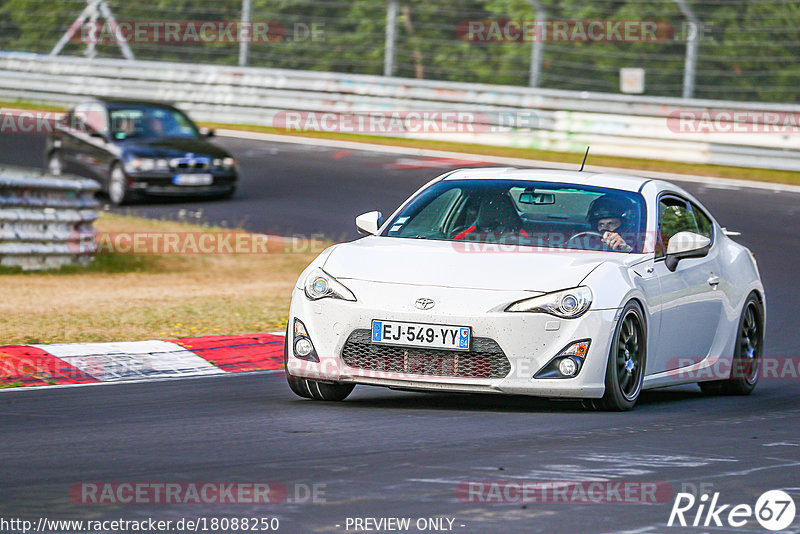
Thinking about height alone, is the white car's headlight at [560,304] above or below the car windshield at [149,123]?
above

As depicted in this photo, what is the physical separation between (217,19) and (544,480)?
114 ft

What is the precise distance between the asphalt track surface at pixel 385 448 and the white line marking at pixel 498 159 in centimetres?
1218

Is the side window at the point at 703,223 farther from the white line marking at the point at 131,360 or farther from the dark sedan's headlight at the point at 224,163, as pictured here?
the dark sedan's headlight at the point at 224,163

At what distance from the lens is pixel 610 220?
875 centimetres

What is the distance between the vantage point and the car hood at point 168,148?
848 inches

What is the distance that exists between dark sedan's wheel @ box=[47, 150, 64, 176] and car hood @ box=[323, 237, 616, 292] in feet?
51.7

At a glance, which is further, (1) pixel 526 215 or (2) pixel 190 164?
(2) pixel 190 164

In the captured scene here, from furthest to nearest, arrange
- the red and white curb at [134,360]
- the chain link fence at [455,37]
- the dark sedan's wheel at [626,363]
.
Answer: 1. the chain link fence at [455,37]
2. the red and white curb at [134,360]
3. the dark sedan's wheel at [626,363]

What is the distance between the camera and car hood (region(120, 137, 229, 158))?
70.7 ft

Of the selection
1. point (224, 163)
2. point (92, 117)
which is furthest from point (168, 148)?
point (92, 117)

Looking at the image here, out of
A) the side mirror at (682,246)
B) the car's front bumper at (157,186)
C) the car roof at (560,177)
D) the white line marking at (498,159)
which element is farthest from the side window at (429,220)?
the white line marking at (498,159)

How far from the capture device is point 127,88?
3108 centimetres

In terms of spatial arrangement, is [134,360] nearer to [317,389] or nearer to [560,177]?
[317,389]

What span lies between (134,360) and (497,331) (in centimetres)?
320
